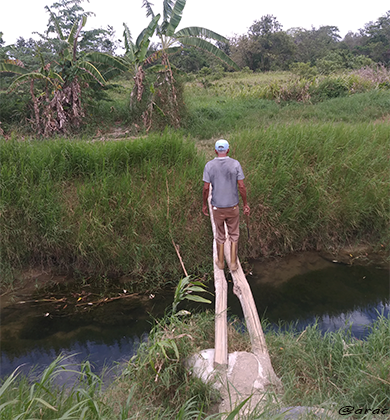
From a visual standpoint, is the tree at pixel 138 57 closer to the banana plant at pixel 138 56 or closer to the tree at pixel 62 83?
the banana plant at pixel 138 56

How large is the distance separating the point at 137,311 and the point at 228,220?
1905mm

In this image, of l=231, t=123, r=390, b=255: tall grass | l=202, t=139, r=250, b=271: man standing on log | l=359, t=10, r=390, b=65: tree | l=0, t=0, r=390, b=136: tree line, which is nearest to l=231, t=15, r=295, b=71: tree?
l=359, t=10, r=390, b=65: tree

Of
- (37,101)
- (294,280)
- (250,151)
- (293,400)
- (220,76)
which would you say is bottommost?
Answer: (294,280)

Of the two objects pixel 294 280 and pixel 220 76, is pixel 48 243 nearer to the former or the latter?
pixel 294 280

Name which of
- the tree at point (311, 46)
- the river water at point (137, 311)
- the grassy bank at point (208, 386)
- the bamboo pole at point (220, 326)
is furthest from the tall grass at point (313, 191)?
the tree at point (311, 46)

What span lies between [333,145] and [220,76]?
16.8 metres

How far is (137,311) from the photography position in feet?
→ 14.6

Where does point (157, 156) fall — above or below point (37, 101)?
below

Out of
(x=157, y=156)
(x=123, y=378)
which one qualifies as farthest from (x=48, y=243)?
(x=123, y=378)

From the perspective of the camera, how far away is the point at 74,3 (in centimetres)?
1208

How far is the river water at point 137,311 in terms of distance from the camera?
381 centimetres

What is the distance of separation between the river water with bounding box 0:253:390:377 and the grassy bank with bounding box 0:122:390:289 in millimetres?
451

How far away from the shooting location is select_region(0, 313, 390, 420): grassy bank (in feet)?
7.51

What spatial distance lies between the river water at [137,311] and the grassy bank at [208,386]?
58 centimetres
